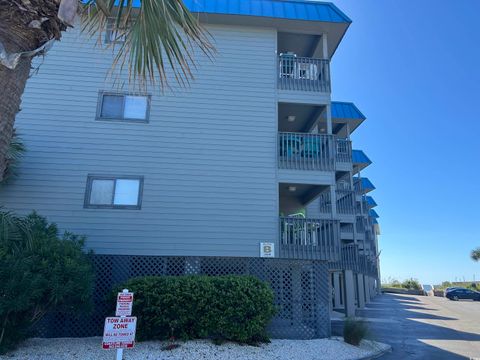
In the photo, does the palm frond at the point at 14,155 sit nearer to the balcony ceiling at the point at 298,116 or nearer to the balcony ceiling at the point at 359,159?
the balcony ceiling at the point at 298,116

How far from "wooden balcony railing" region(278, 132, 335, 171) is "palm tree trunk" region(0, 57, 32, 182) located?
27.9 ft

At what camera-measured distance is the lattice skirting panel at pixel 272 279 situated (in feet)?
31.8

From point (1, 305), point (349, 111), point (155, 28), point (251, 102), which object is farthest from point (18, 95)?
point (349, 111)

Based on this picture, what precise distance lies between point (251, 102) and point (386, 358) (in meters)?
7.99

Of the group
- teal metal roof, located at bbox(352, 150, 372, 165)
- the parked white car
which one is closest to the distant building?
teal metal roof, located at bbox(352, 150, 372, 165)

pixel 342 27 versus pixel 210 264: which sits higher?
pixel 342 27

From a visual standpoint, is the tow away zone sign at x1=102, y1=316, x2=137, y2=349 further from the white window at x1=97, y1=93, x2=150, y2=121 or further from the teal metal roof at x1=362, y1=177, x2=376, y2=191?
the teal metal roof at x1=362, y1=177, x2=376, y2=191

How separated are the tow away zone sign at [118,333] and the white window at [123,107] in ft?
23.6

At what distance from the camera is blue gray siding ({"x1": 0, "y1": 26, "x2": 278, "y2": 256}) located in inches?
411

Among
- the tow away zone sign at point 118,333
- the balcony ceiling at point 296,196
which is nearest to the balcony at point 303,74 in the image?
the balcony ceiling at point 296,196

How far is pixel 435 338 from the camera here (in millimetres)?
11680

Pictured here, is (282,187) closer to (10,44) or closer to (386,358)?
(386,358)

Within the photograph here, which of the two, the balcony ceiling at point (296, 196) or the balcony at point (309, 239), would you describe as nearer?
the balcony at point (309, 239)

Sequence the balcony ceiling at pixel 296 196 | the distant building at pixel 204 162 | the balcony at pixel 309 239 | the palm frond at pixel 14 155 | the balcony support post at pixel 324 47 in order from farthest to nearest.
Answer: the balcony ceiling at pixel 296 196, the balcony support post at pixel 324 47, the balcony at pixel 309 239, the distant building at pixel 204 162, the palm frond at pixel 14 155
